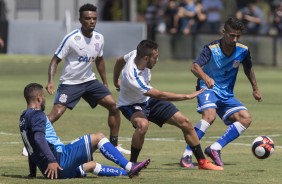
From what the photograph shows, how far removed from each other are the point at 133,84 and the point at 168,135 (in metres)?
5.09

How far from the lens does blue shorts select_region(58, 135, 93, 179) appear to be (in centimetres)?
1225

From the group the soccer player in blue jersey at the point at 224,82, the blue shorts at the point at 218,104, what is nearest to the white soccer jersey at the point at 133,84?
the soccer player in blue jersey at the point at 224,82

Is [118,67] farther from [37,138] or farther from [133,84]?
[37,138]

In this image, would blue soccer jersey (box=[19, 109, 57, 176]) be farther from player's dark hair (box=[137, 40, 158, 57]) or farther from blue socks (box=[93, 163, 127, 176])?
player's dark hair (box=[137, 40, 158, 57])

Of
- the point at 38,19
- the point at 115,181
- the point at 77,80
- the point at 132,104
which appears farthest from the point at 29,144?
the point at 38,19

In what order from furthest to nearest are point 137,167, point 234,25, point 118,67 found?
point 118,67 < point 234,25 < point 137,167

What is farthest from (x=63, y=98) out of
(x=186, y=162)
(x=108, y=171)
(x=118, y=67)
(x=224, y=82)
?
(x=108, y=171)

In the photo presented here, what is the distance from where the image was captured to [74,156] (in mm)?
12242

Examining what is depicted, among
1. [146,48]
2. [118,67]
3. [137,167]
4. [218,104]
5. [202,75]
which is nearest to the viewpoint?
[137,167]

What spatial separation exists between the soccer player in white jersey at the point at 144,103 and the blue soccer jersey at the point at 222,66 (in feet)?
4.09

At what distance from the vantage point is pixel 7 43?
44094 mm

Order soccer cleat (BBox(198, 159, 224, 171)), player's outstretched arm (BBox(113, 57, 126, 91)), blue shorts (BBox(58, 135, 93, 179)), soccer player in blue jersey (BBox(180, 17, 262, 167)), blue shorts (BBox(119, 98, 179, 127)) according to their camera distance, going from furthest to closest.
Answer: player's outstretched arm (BBox(113, 57, 126, 91)) < soccer player in blue jersey (BBox(180, 17, 262, 167)) < blue shorts (BBox(119, 98, 179, 127)) < soccer cleat (BBox(198, 159, 224, 171)) < blue shorts (BBox(58, 135, 93, 179))

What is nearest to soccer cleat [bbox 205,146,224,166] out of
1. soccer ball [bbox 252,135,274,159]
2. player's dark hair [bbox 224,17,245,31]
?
soccer ball [bbox 252,135,274,159]

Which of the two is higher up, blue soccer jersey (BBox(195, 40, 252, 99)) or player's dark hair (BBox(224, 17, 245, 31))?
player's dark hair (BBox(224, 17, 245, 31))
